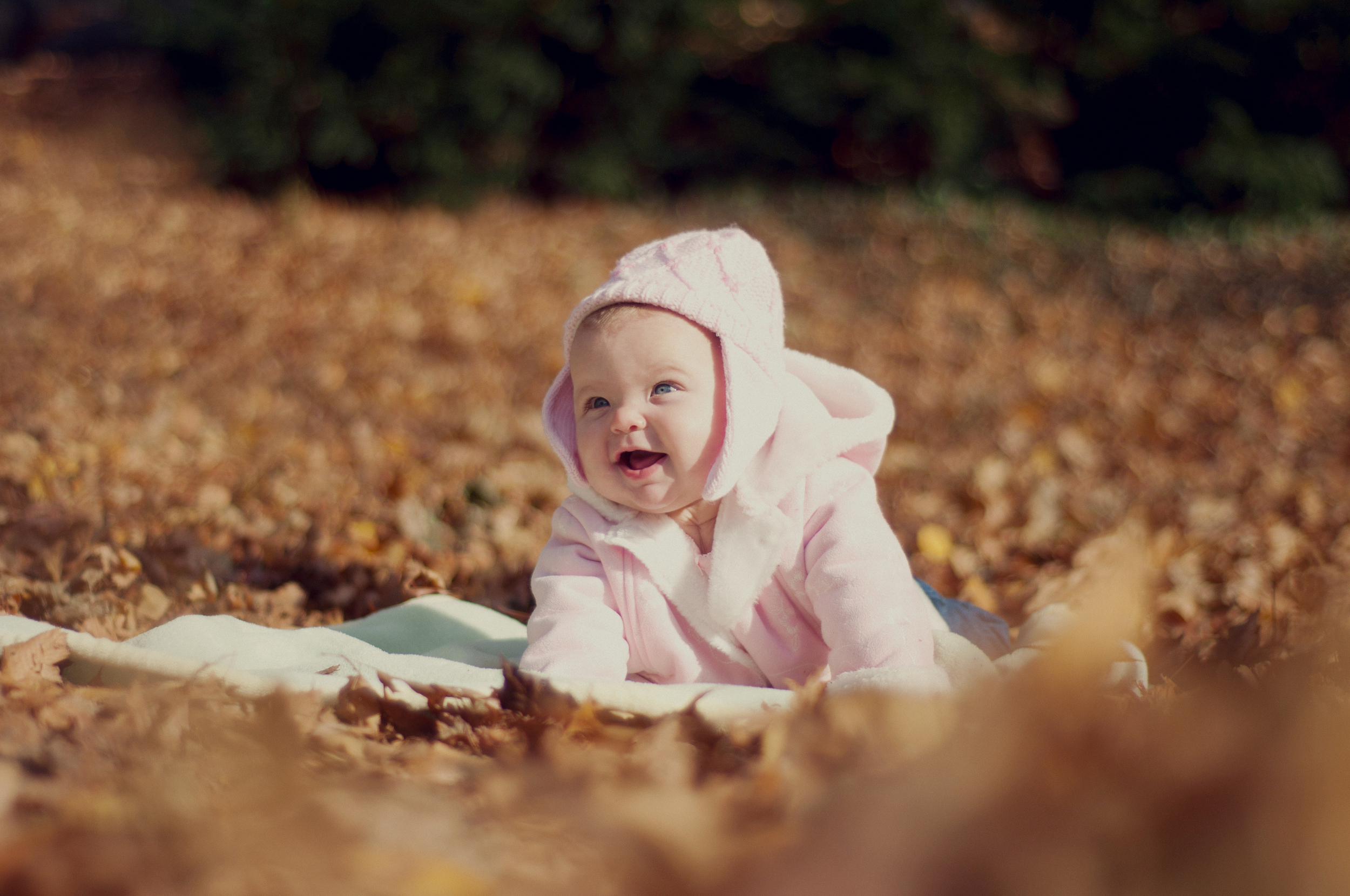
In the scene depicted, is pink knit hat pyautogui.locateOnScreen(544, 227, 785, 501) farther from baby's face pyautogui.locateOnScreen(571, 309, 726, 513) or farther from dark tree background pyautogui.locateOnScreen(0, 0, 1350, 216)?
dark tree background pyautogui.locateOnScreen(0, 0, 1350, 216)

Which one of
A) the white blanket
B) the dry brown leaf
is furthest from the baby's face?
the dry brown leaf

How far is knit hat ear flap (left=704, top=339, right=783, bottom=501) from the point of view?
2066 mm

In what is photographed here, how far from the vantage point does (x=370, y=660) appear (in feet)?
6.74

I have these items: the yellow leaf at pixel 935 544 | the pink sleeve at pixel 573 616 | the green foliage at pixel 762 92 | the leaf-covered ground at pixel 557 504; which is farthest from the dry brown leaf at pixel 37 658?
the green foliage at pixel 762 92

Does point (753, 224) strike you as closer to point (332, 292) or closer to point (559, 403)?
point (332, 292)

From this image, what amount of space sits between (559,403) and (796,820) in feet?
4.76

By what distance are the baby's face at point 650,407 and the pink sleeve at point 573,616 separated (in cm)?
16

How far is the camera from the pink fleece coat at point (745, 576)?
2029 millimetres

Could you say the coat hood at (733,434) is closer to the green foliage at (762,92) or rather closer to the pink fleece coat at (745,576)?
the pink fleece coat at (745,576)

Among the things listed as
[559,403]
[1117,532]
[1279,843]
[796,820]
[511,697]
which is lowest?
[1117,532]

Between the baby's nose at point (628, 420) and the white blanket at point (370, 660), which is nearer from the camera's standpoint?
the white blanket at point (370, 660)

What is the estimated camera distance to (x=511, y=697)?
175 cm

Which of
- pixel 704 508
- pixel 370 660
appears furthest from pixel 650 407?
pixel 370 660

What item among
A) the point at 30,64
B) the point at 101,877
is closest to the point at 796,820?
the point at 101,877
